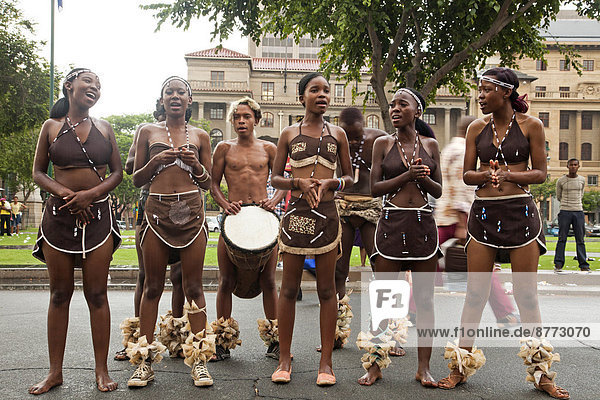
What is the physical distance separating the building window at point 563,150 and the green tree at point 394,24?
2471 inches

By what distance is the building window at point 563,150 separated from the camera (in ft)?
239

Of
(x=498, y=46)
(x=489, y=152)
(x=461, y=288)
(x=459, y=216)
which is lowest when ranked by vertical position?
(x=461, y=288)

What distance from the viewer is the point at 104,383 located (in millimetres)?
4191

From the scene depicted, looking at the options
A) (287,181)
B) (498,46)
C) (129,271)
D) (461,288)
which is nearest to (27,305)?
(129,271)

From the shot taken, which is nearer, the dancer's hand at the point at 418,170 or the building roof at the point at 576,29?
the dancer's hand at the point at 418,170

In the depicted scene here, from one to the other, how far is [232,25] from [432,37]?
5.37 meters

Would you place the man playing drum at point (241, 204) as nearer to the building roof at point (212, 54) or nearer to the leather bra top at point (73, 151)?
the leather bra top at point (73, 151)

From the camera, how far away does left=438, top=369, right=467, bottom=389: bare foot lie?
14.0 ft

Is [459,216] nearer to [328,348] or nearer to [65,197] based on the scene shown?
[328,348]

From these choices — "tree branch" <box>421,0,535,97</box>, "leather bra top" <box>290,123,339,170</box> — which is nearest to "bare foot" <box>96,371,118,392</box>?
"leather bra top" <box>290,123,339,170</box>

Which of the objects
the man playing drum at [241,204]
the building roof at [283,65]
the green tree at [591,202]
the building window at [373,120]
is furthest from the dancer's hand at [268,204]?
the building window at [373,120]

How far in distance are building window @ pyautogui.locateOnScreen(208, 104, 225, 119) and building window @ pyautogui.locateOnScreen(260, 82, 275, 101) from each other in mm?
5426

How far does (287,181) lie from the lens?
457cm

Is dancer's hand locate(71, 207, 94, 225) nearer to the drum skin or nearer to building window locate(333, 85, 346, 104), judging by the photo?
the drum skin
